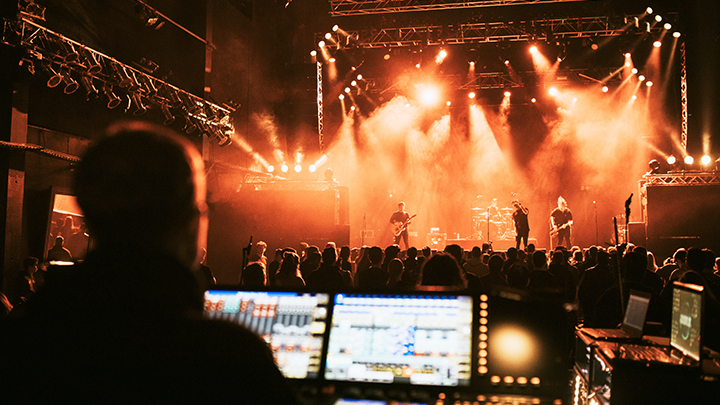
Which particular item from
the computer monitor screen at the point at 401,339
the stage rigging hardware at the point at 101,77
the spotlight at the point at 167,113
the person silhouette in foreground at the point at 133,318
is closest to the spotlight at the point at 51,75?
the stage rigging hardware at the point at 101,77

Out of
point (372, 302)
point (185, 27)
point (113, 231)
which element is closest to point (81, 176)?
point (113, 231)

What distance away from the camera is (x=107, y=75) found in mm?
9398

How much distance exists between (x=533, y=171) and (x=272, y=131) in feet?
30.9

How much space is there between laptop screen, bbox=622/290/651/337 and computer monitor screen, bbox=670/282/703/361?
15 centimetres

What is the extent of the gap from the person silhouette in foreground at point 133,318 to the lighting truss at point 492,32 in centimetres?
1365

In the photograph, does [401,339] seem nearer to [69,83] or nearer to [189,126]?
[69,83]

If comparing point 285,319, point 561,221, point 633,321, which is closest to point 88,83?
point 285,319

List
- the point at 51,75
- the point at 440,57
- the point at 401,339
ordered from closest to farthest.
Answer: the point at 401,339 < the point at 51,75 < the point at 440,57

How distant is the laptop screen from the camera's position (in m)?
2.80

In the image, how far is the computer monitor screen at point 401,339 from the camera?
1.51m

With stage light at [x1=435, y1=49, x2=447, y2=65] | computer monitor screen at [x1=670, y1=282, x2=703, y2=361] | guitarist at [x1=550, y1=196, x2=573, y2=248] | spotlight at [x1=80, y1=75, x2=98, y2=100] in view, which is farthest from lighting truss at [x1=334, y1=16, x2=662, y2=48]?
computer monitor screen at [x1=670, y1=282, x2=703, y2=361]

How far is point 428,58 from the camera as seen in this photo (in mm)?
15695

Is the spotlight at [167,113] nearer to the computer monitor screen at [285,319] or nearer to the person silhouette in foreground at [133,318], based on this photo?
the computer monitor screen at [285,319]

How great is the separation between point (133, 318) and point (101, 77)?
33.1ft
